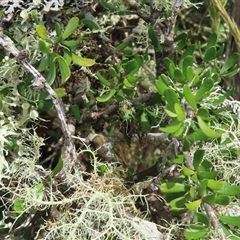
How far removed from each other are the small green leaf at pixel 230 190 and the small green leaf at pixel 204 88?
0.42 feet

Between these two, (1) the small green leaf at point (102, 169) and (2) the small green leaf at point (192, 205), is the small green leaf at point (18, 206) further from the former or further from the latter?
(2) the small green leaf at point (192, 205)

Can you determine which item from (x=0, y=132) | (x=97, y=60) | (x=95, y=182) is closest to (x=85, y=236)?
→ (x=95, y=182)

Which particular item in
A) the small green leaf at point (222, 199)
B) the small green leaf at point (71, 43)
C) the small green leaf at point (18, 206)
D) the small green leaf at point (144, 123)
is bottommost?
the small green leaf at point (18, 206)

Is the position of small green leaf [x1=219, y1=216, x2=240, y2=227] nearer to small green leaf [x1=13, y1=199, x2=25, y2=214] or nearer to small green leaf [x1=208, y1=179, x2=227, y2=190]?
small green leaf [x1=208, y1=179, x2=227, y2=190]

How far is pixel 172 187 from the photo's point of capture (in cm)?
72

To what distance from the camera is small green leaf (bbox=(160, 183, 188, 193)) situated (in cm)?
71

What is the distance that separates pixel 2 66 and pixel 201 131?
33cm

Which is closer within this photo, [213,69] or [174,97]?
[174,97]

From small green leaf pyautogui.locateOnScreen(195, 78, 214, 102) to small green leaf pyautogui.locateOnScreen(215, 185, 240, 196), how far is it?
0.13m

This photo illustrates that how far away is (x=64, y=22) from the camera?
85 cm

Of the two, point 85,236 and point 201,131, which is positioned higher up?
point 201,131

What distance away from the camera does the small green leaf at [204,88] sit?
0.69m

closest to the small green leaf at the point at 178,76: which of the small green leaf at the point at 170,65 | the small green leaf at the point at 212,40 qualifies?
the small green leaf at the point at 170,65

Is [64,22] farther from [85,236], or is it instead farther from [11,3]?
[85,236]
